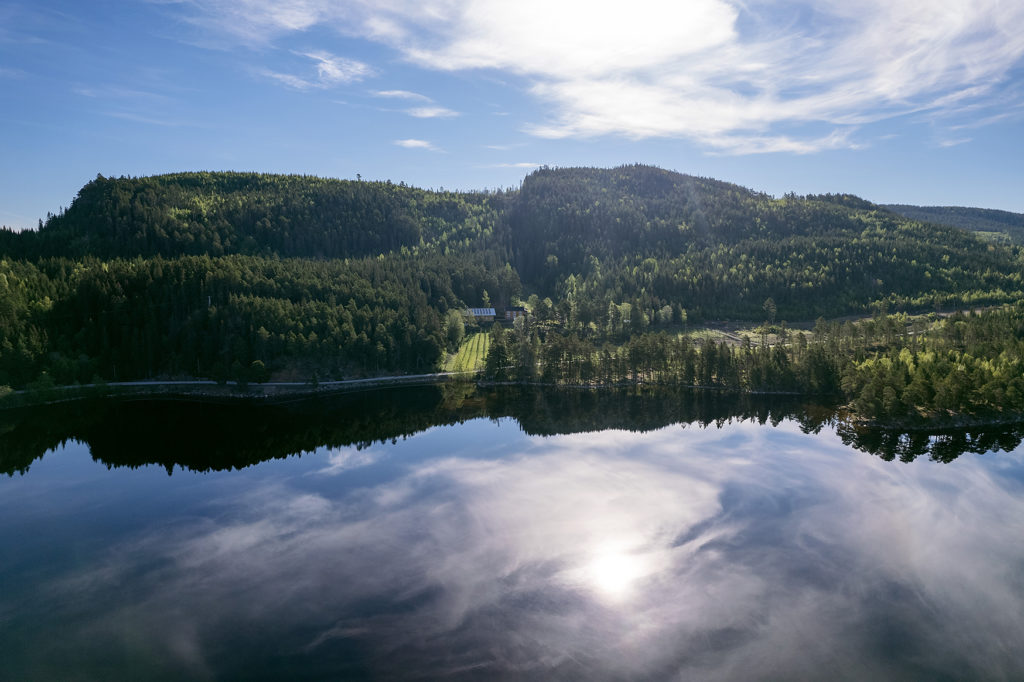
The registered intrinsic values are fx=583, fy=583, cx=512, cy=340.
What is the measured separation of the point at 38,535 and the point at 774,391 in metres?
104

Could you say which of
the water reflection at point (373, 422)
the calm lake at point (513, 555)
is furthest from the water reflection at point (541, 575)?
the water reflection at point (373, 422)

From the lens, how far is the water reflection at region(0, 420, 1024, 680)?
117 feet

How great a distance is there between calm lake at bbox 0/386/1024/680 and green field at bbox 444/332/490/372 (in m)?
44.0

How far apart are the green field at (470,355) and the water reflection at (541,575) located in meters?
56.3

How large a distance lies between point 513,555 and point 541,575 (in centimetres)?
374

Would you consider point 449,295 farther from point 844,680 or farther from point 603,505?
point 844,680

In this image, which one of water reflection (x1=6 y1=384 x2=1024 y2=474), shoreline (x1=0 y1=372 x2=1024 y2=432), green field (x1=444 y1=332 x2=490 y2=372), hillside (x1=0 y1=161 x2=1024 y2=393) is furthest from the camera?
green field (x1=444 y1=332 x2=490 y2=372)

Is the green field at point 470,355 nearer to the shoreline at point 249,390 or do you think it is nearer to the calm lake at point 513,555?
the shoreline at point 249,390

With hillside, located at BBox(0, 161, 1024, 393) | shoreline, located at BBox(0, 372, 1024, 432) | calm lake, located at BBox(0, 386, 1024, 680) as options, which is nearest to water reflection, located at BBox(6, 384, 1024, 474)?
calm lake, located at BBox(0, 386, 1024, 680)

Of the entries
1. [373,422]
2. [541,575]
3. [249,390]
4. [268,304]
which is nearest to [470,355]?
[268,304]

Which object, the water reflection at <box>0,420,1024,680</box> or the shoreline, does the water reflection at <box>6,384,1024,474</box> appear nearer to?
the shoreline

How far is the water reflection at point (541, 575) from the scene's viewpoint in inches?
1409

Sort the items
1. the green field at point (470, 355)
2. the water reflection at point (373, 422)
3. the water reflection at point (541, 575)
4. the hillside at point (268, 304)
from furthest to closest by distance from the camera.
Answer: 1. the green field at point (470, 355)
2. the hillside at point (268, 304)
3. the water reflection at point (373, 422)
4. the water reflection at point (541, 575)

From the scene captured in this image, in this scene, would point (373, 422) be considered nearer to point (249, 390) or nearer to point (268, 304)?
point (249, 390)
